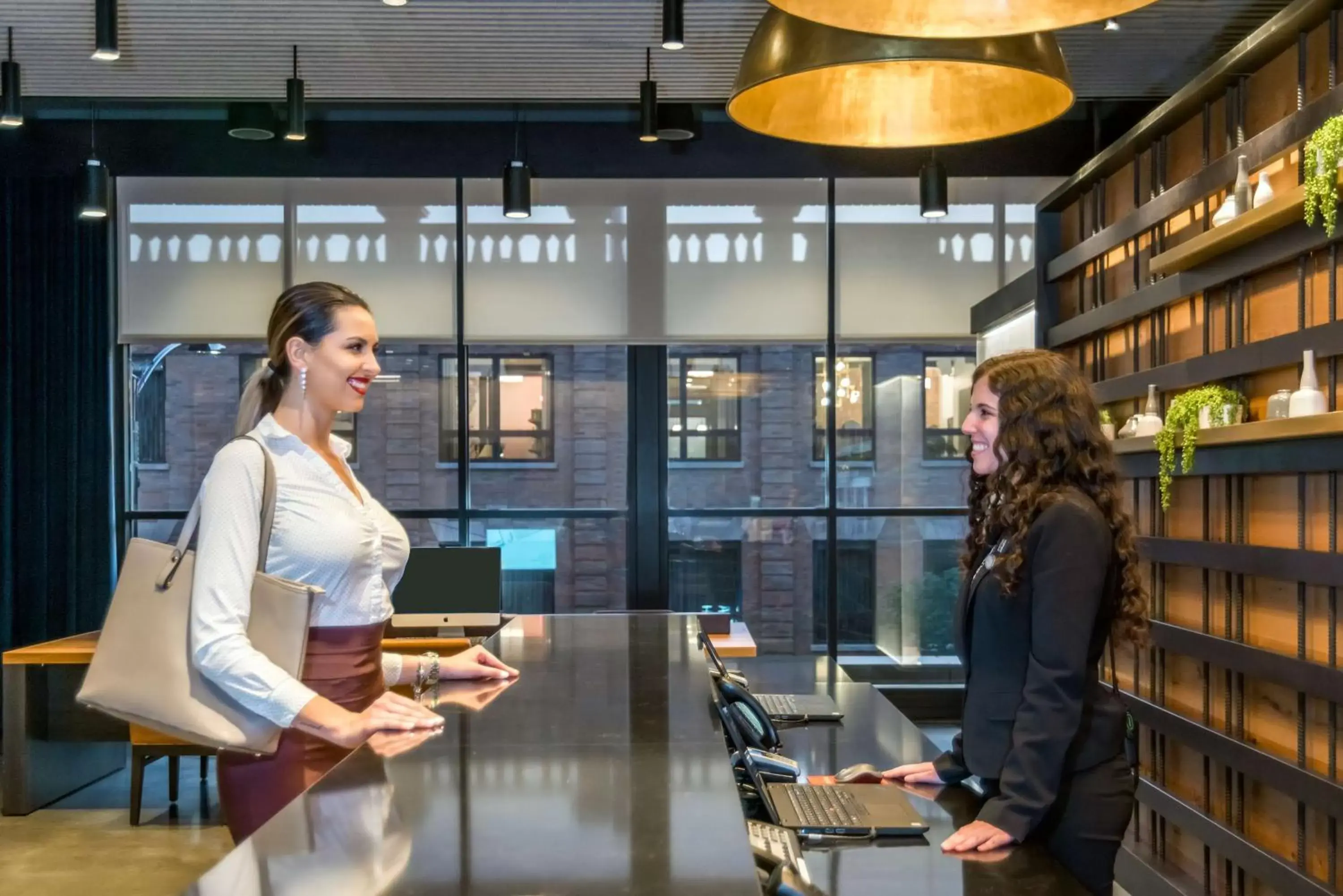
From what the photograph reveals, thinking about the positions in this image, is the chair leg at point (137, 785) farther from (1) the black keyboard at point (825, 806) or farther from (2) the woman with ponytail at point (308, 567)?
(1) the black keyboard at point (825, 806)

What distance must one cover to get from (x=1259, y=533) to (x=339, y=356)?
2.71 m

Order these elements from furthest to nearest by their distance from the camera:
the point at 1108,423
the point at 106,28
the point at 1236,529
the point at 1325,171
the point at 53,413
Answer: the point at 53,413 → the point at 1108,423 → the point at 106,28 → the point at 1236,529 → the point at 1325,171

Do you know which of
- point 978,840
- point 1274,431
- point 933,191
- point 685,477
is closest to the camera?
point 978,840

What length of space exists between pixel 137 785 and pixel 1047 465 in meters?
4.45

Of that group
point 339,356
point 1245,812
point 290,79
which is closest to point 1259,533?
point 1245,812

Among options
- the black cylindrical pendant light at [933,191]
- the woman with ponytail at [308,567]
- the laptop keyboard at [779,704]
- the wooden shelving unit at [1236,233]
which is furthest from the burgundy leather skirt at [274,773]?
the black cylindrical pendant light at [933,191]

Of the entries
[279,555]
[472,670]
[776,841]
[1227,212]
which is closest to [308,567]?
[279,555]

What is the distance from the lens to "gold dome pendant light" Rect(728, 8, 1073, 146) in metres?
2.16

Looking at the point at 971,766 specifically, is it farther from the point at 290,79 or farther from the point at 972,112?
the point at 290,79

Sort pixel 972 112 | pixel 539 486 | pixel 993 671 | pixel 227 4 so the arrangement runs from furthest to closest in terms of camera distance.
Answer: pixel 539 486, pixel 227 4, pixel 972 112, pixel 993 671

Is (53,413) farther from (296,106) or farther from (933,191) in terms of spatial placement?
(933,191)

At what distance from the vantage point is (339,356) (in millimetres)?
2018

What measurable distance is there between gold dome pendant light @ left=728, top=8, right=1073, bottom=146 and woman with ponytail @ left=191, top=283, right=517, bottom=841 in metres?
0.81

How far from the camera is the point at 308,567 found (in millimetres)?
1880
